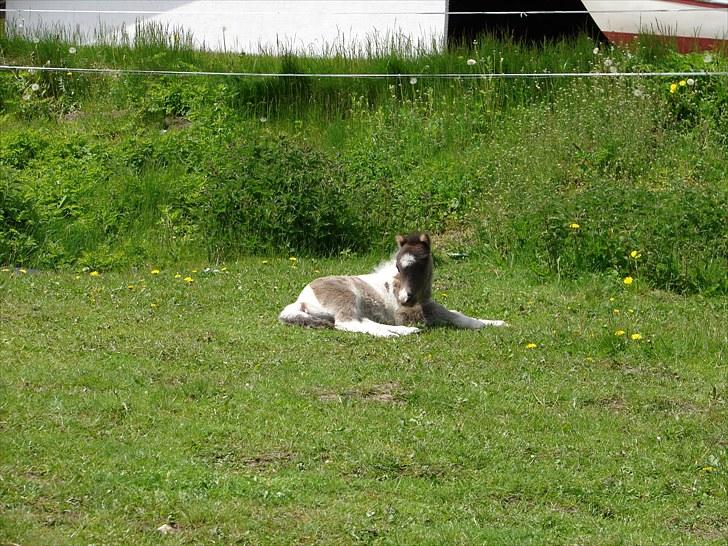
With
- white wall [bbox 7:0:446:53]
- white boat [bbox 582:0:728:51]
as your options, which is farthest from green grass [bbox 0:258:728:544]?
white wall [bbox 7:0:446:53]

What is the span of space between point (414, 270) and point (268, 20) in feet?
35.6

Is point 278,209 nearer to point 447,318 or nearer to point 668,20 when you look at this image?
point 447,318

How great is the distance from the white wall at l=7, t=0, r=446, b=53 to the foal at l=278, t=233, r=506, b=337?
9.04 metres

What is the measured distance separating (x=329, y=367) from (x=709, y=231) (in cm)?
562

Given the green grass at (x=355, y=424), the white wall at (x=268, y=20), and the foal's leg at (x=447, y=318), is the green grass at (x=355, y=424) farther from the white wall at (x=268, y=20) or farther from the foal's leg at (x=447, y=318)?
the white wall at (x=268, y=20)

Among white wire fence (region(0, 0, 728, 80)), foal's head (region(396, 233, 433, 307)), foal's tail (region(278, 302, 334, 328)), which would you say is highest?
white wire fence (region(0, 0, 728, 80))

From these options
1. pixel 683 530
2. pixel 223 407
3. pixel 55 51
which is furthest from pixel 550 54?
pixel 683 530

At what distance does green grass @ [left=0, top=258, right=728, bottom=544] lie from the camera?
646 centimetres

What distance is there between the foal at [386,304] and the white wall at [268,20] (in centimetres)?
904

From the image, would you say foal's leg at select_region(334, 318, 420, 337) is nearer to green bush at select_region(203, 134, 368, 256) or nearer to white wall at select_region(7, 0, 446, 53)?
green bush at select_region(203, 134, 368, 256)

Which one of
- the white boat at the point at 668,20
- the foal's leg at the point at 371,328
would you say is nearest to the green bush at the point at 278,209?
the foal's leg at the point at 371,328

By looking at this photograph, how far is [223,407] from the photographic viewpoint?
8.30 m

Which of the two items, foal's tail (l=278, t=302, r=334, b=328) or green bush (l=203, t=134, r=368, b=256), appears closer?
foal's tail (l=278, t=302, r=334, b=328)

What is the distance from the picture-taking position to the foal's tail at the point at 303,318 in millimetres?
10945
